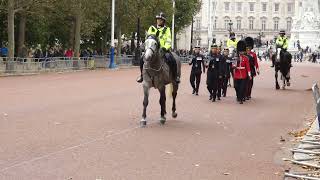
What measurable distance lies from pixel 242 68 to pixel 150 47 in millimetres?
8272

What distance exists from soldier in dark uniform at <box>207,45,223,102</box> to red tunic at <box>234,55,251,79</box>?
2.81 feet

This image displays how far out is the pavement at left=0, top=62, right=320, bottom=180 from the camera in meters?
10.0

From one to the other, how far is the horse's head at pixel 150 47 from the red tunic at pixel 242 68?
795cm

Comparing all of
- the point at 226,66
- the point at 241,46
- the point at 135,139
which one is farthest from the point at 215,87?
the point at 135,139

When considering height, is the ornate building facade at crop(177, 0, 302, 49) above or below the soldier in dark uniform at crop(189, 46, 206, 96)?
above

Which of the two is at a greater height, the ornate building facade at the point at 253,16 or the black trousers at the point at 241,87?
the ornate building facade at the point at 253,16

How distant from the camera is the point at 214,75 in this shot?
2361 centimetres

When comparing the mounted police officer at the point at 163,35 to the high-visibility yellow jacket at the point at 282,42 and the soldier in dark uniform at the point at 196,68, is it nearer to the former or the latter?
the soldier in dark uniform at the point at 196,68

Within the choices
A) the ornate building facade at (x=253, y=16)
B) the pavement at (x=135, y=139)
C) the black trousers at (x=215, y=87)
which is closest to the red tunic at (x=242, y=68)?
the black trousers at (x=215, y=87)

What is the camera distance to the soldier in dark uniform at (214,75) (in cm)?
2328

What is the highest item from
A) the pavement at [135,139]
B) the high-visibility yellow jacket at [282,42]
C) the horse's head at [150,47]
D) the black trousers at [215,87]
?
the high-visibility yellow jacket at [282,42]

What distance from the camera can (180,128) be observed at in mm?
15227

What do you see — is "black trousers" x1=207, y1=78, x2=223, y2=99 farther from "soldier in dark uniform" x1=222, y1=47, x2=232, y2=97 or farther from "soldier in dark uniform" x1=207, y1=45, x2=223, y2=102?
"soldier in dark uniform" x1=222, y1=47, x2=232, y2=97

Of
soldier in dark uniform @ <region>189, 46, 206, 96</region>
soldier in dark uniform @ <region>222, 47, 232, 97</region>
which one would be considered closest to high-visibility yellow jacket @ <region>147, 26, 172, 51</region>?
soldier in dark uniform @ <region>222, 47, 232, 97</region>
